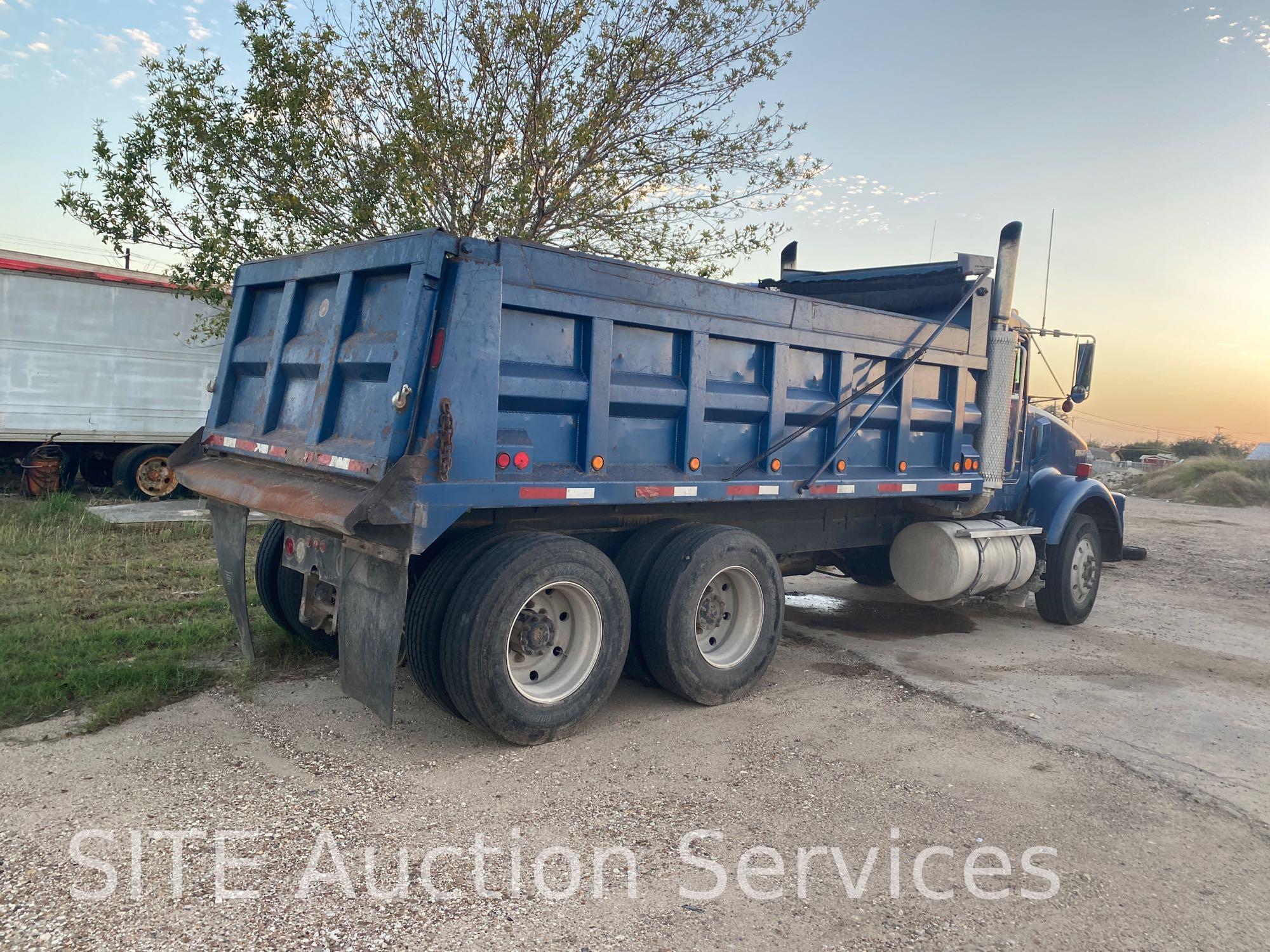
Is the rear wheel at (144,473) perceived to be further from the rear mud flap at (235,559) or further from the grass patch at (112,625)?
the rear mud flap at (235,559)

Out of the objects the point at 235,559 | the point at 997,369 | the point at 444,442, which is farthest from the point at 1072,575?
the point at 235,559

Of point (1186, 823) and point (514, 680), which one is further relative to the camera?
point (514, 680)

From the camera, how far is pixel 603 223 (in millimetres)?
10648

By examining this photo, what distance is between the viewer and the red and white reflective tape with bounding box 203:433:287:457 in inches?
202

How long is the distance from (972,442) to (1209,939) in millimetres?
4995

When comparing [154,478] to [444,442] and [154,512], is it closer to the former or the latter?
[154,512]

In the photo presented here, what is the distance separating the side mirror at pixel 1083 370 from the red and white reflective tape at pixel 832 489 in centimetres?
336

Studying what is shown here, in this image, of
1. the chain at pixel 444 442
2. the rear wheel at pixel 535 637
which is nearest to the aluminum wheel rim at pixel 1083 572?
the rear wheel at pixel 535 637

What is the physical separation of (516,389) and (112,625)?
394cm

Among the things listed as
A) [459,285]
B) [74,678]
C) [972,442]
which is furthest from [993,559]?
[74,678]

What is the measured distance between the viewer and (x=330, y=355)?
4.83 meters

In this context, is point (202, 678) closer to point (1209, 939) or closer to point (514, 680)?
point (514, 680)

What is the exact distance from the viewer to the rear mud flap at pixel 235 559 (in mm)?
Answer: 5648

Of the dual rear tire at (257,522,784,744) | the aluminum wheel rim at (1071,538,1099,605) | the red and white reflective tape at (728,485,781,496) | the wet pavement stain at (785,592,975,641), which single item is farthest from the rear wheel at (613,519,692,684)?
the aluminum wheel rim at (1071,538,1099,605)
